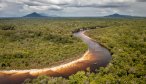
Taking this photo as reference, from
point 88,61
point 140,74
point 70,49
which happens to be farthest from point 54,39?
point 140,74

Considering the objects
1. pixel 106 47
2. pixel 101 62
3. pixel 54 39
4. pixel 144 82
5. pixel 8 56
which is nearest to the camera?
pixel 144 82

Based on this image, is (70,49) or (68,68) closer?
(68,68)

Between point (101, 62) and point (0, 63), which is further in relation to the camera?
point (101, 62)

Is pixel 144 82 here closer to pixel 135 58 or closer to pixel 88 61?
pixel 135 58

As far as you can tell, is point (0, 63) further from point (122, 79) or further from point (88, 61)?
point (122, 79)

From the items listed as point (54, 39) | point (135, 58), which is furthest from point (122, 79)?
point (54, 39)

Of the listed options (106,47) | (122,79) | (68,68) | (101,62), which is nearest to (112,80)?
(122,79)

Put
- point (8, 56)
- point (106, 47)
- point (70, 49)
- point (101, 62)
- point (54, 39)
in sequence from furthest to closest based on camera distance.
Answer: point (54, 39) → point (106, 47) → point (70, 49) → point (101, 62) → point (8, 56)

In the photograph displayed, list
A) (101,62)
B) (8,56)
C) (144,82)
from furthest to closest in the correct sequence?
(101,62) < (8,56) < (144,82)

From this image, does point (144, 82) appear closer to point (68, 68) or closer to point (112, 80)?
point (112, 80)

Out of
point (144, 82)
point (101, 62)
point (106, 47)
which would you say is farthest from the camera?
point (106, 47)
